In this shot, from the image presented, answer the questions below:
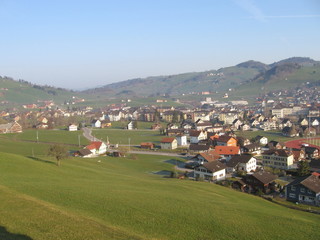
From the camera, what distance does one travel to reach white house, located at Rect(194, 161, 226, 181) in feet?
95.1

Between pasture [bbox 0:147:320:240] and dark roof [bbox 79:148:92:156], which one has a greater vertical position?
pasture [bbox 0:147:320:240]

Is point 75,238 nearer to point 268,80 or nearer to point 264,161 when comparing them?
point 264,161

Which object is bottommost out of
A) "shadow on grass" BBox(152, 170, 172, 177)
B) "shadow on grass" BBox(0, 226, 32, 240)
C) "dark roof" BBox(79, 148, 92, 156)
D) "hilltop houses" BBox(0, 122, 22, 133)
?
"shadow on grass" BBox(152, 170, 172, 177)

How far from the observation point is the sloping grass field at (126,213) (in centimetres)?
1071

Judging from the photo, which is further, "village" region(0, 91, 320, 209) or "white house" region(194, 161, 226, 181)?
"white house" region(194, 161, 226, 181)

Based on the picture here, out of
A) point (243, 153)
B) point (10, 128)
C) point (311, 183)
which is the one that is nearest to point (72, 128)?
point (10, 128)

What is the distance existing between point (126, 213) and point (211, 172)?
54.4 feet

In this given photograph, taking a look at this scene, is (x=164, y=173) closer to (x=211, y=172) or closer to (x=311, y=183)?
(x=211, y=172)

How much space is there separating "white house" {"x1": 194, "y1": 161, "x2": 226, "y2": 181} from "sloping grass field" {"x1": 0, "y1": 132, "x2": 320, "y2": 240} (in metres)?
7.34

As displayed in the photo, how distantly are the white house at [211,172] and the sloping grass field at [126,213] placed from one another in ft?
24.1

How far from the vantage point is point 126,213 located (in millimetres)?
13516

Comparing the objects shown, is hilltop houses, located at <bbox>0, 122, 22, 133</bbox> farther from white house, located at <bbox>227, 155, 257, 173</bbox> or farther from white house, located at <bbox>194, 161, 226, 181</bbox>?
white house, located at <bbox>227, 155, 257, 173</bbox>

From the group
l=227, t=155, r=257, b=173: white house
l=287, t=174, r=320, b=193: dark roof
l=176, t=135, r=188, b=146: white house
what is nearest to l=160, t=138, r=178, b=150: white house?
l=176, t=135, r=188, b=146: white house

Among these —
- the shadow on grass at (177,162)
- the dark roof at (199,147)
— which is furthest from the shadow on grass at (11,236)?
the dark roof at (199,147)
